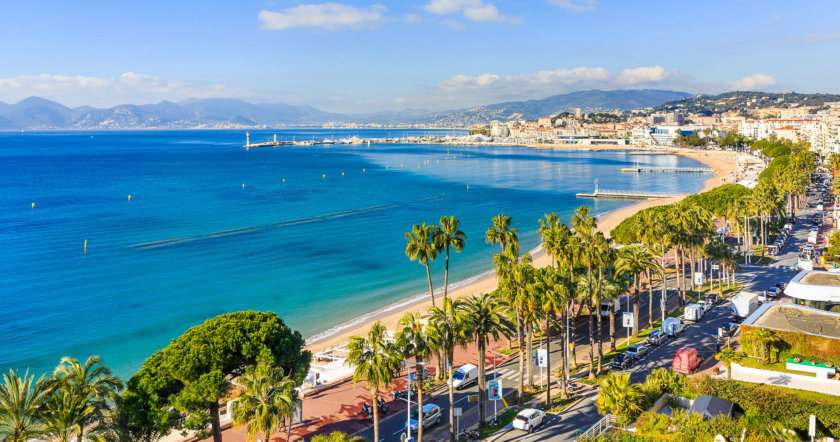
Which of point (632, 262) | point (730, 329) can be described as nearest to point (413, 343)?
point (632, 262)

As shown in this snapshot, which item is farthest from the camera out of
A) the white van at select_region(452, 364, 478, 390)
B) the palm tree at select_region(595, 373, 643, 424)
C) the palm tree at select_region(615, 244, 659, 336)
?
the palm tree at select_region(615, 244, 659, 336)

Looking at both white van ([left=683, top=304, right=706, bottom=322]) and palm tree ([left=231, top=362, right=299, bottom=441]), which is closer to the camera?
palm tree ([left=231, top=362, right=299, bottom=441])

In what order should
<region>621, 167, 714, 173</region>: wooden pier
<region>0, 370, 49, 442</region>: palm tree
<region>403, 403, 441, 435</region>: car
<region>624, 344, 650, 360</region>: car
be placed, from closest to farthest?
<region>0, 370, 49, 442</region>: palm tree, <region>403, 403, 441, 435</region>: car, <region>624, 344, 650, 360</region>: car, <region>621, 167, 714, 173</region>: wooden pier

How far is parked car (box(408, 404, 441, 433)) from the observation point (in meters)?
25.7

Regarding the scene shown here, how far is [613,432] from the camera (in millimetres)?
22578

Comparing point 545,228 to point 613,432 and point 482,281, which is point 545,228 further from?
point 482,281

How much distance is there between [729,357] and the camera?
29.6 meters

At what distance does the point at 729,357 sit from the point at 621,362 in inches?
227

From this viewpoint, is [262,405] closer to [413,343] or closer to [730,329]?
[413,343]

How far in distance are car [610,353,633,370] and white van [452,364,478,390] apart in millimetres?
8567

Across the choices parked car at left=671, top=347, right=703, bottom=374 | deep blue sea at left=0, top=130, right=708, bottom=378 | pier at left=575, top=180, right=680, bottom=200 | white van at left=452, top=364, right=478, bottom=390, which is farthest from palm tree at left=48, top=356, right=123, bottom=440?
pier at left=575, top=180, right=680, bottom=200

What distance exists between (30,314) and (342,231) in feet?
140

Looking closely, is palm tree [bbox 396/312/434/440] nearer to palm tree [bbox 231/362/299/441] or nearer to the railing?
palm tree [bbox 231/362/299/441]

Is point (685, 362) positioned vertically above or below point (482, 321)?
below
